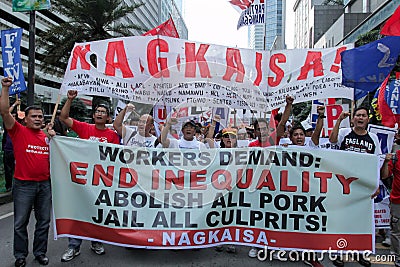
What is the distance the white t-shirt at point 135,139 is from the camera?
4.64 meters

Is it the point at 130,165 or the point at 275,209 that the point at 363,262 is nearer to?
the point at 275,209

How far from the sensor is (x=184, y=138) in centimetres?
466

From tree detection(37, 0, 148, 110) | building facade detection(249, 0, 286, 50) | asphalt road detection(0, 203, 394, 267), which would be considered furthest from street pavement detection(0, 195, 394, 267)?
tree detection(37, 0, 148, 110)

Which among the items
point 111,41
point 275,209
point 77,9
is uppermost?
point 77,9

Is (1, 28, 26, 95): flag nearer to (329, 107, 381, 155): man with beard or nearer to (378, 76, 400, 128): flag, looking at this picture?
(329, 107, 381, 155): man with beard

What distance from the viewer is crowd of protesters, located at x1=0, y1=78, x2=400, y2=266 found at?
3869 millimetres

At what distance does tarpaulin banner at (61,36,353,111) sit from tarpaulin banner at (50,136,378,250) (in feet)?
4.07

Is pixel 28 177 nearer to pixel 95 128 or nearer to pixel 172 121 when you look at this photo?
pixel 95 128

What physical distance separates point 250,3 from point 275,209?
18.8ft

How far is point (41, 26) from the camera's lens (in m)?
43.3

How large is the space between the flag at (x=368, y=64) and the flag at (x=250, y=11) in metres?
3.51

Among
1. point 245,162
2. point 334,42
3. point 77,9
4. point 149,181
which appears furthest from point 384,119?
point 334,42
